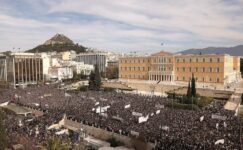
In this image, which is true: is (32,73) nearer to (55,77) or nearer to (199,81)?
(55,77)

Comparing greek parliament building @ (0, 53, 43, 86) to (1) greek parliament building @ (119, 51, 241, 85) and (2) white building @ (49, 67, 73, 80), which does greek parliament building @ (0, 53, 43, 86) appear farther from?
(1) greek parliament building @ (119, 51, 241, 85)

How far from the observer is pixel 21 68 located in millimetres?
82312

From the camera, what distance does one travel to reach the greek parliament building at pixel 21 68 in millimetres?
81562

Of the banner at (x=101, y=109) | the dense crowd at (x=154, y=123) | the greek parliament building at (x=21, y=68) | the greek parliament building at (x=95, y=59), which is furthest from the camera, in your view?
the greek parliament building at (x=95, y=59)

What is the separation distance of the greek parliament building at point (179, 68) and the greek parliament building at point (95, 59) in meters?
46.3

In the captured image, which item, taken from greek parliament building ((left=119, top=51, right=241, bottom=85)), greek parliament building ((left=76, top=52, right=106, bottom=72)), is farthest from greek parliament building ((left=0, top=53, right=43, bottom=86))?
greek parliament building ((left=76, top=52, right=106, bottom=72))

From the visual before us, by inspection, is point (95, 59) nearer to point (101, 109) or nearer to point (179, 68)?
point (179, 68)

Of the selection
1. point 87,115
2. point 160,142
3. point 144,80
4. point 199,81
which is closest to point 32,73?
point 144,80

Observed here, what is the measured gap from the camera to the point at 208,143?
23.0 metres

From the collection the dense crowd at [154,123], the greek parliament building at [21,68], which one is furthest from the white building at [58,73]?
the dense crowd at [154,123]

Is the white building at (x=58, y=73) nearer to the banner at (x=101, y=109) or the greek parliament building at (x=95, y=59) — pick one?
the greek parliament building at (x=95, y=59)

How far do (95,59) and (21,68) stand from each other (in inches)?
2117

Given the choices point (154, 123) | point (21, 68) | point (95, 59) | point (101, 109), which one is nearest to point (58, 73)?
point (21, 68)

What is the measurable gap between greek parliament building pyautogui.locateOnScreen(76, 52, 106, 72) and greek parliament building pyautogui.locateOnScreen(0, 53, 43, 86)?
39080 mm
